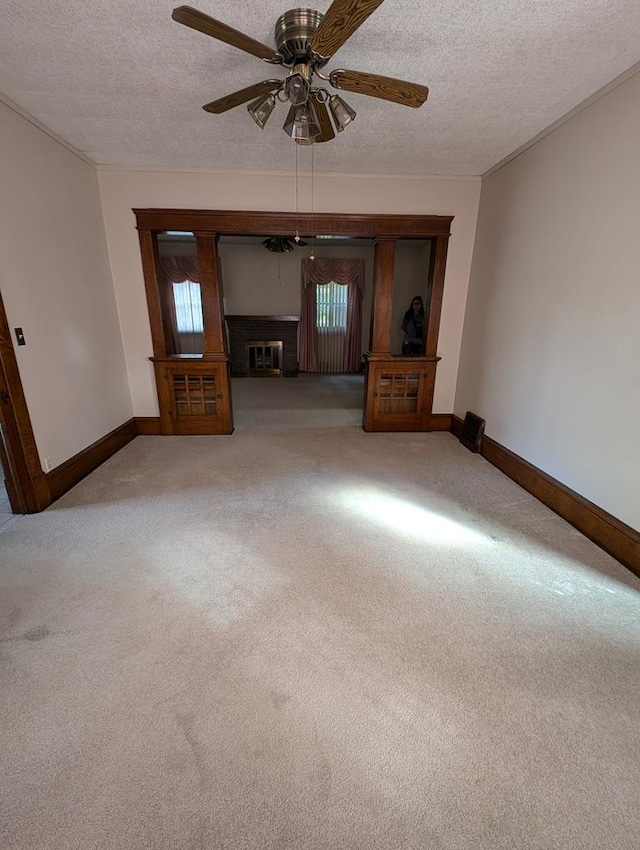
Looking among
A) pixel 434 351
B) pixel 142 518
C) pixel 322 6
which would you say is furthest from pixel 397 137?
pixel 142 518

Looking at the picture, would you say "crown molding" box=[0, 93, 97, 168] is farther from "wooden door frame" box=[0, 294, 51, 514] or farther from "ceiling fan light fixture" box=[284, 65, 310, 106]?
"ceiling fan light fixture" box=[284, 65, 310, 106]

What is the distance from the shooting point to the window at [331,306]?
7291mm

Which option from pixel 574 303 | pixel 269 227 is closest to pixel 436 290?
pixel 574 303

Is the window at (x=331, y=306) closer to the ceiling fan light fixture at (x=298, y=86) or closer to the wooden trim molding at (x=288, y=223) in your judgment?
the wooden trim molding at (x=288, y=223)

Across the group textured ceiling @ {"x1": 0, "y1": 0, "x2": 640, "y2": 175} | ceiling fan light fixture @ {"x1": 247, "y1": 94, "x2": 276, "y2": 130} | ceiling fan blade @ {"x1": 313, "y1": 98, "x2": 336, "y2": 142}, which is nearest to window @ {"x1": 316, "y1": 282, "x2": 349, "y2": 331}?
textured ceiling @ {"x1": 0, "y1": 0, "x2": 640, "y2": 175}

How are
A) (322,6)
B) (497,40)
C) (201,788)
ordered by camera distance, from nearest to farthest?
(201,788), (322,6), (497,40)

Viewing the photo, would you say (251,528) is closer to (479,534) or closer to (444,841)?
(479,534)

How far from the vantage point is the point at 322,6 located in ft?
5.08

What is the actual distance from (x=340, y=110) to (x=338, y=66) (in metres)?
0.36

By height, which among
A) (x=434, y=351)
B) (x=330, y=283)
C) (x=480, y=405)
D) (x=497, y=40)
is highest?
(x=497, y=40)

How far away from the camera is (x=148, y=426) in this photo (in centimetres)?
401

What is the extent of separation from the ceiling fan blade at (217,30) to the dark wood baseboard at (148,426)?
3288 mm

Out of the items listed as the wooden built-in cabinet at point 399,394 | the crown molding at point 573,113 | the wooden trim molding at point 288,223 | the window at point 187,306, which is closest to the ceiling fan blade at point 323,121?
the wooden trim molding at point 288,223

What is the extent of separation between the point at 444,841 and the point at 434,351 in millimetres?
3741
